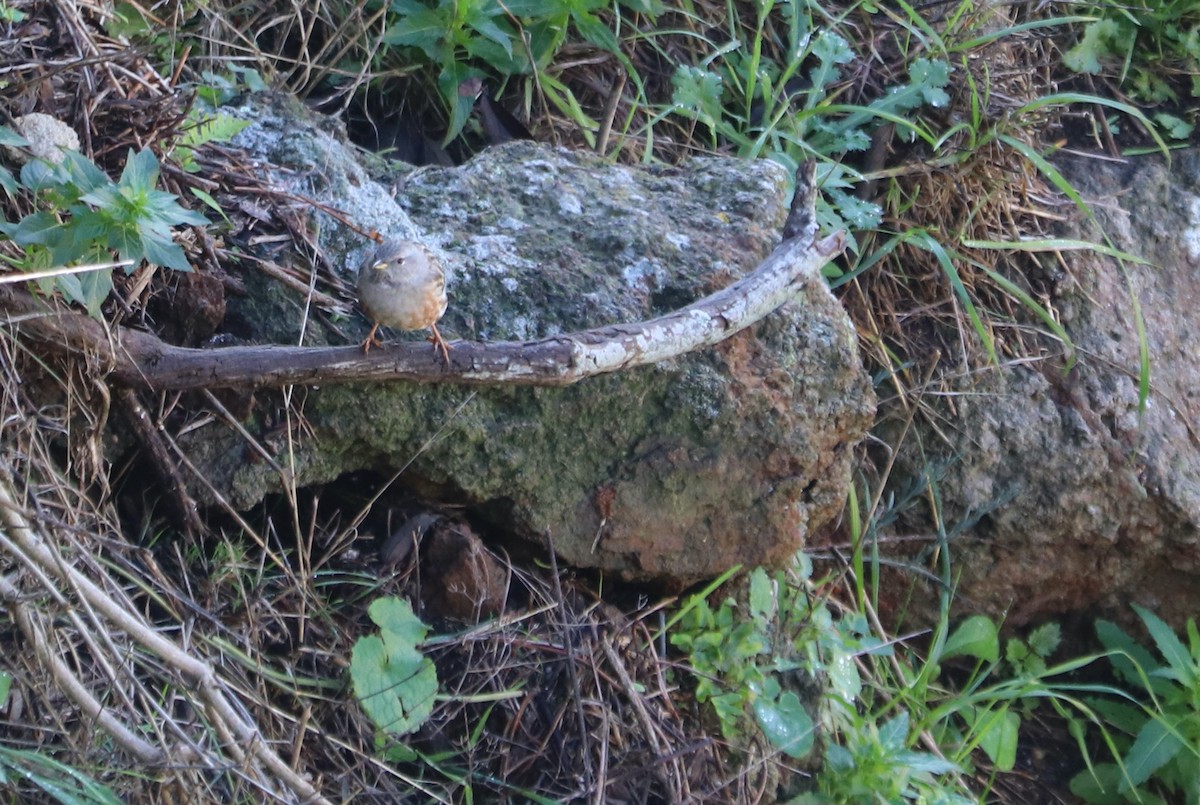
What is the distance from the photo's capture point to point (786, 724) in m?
3.18

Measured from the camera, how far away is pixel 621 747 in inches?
116

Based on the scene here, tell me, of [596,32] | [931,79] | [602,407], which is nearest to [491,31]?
[596,32]

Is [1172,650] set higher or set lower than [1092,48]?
lower

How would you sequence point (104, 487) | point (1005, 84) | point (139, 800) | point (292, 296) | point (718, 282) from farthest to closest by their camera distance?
1. point (1005, 84)
2. point (718, 282)
3. point (292, 296)
4. point (104, 487)
5. point (139, 800)

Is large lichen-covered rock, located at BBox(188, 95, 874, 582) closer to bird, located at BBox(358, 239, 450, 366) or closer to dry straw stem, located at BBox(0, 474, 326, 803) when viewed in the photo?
bird, located at BBox(358, 239, 450, 366)

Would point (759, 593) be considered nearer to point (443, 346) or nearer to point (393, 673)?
point (393, 673)

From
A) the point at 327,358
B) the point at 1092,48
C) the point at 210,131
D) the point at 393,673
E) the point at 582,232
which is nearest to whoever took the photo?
the point at 327,358

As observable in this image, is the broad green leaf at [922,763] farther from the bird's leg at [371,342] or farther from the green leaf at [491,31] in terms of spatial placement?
the green leaf at [491,31]

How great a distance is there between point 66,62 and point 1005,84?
142 inches

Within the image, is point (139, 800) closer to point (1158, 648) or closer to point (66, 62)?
point (66, 62)

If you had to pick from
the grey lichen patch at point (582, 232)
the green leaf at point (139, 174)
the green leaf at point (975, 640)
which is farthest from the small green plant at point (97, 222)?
the green leaf at point (975, 640)

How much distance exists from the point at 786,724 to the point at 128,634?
69.6 inches

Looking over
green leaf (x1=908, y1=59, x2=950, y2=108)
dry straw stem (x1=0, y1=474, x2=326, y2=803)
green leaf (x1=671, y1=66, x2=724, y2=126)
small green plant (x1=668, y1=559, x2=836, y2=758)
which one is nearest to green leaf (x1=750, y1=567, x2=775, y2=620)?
small green plant (x1=668, y1=559, x2=836, y2=758)

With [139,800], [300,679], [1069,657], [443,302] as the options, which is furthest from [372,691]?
[1069,657]
